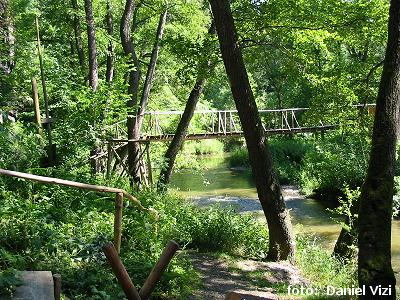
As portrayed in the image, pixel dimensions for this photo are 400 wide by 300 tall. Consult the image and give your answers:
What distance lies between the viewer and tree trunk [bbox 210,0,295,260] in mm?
7027

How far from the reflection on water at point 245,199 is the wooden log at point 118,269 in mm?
6492

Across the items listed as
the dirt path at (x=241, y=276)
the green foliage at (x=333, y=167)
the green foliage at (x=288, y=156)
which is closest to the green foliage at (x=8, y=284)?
the dirt path at (x=241, y=276)

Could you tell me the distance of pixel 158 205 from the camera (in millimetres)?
7848

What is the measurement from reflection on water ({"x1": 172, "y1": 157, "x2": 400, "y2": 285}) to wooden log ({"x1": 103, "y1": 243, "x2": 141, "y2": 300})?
6492 mm

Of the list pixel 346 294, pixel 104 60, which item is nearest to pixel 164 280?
pixel 346 294

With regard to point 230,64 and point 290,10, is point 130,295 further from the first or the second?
point 290,10

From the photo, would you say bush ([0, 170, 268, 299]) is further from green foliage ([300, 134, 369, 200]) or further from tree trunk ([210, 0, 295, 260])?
green foliage ([300, 134, 369, 200])

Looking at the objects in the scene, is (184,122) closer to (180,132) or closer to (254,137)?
(180,132)

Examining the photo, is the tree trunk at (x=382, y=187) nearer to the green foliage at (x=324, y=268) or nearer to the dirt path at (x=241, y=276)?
the dirt path at (x=241, y=276)

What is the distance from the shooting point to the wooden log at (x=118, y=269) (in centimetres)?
324

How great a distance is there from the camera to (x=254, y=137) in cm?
727

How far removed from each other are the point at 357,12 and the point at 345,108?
1.73 metres

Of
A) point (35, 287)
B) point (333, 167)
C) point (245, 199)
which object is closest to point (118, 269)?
point (35, 287)

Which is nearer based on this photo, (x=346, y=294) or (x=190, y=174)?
(x=346, y=294)
